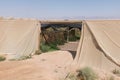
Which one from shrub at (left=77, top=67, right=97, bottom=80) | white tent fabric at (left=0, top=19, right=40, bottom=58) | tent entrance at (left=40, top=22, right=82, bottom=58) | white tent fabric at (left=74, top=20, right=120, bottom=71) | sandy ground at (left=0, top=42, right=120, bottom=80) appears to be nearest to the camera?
shrub at (left=77, top=67, right=97, bottom=80)

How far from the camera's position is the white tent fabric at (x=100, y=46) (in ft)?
47.8

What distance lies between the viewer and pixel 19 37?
18828mm

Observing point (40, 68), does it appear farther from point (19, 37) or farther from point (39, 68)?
point (19, 37)

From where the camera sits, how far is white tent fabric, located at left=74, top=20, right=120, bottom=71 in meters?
14.6

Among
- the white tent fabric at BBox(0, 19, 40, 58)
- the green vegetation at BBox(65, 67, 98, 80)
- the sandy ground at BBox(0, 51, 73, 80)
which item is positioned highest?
the white tent fabric at BBox(0, 19, 40, 58)

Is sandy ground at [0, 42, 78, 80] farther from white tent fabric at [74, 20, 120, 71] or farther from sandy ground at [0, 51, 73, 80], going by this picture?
white tent fabric at [74, 20, 120, 71]

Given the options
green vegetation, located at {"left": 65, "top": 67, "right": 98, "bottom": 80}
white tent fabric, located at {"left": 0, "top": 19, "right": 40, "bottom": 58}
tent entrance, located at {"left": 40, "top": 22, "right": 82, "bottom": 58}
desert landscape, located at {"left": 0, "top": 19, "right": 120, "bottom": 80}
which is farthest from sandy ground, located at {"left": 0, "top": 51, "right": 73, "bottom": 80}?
tent entrance, located at {"left": 40, "top": 22, "right": 82, "bottom": 58}

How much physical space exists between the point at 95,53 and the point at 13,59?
5.12 metres

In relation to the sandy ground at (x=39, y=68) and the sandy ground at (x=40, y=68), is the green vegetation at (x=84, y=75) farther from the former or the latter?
the sandy ground at (x=39, y=68)

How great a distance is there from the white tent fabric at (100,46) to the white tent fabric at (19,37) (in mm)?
3898

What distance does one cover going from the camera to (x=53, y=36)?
80.3 ft

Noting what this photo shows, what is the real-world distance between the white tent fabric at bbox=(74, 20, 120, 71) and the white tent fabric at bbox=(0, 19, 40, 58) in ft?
12.8

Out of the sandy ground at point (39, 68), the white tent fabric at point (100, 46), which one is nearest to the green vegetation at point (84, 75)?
the sandy ground at point (39, 68)

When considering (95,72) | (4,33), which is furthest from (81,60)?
(4,33)
